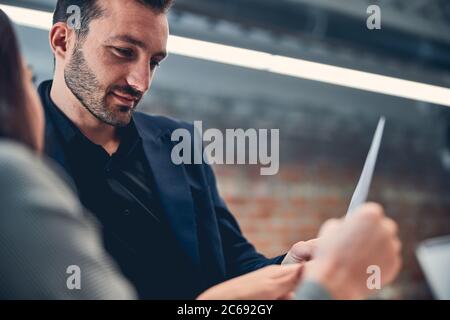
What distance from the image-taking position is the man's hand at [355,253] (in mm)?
755

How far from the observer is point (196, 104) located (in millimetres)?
2160

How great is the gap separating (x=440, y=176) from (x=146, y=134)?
94.1 inches

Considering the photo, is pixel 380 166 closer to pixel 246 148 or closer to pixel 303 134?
pixel 303 134

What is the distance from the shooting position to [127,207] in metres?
1.20

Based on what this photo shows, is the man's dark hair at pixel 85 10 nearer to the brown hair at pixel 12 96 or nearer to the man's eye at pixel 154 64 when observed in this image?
the man's eye at pixel 154 64

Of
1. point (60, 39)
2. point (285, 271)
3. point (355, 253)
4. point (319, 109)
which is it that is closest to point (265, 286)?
point (285, 271)

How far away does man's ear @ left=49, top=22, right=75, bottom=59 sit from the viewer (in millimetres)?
1212

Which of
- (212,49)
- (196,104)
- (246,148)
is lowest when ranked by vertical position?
(246,148)

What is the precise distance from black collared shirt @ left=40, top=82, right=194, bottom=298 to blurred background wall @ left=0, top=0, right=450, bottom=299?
20 centimetres

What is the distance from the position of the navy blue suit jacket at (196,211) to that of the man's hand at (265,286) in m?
0.18

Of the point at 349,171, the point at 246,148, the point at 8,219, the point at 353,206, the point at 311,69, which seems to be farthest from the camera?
the point at 349,171

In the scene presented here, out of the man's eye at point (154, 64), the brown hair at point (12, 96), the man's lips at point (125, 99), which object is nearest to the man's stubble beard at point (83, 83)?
the man's lips at point (125, 99)

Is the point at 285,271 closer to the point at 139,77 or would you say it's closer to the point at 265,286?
the point at 265,286

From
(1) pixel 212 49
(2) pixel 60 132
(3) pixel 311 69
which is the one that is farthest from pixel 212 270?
(3) pixel 311 69
